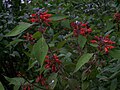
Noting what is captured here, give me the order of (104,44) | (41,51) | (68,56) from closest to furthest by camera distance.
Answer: (41,51), (104,44), (68,56)

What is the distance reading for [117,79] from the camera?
1387mm

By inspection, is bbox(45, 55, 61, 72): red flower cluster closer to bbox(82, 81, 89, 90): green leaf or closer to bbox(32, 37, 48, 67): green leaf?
bbox(82, 81, 89, 90): green leaf

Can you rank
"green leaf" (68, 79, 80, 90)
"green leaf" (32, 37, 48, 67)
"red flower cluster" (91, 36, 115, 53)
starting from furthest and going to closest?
"green leaf" (68, 79, 80, 90) < "red flower cluster" (91, 36, 115, 53) < "green leaf" (32, 37, 48, 67)

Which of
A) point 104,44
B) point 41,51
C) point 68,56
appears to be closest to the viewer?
point 41,51

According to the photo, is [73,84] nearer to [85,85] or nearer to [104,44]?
[85,85]

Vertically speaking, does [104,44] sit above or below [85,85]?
above

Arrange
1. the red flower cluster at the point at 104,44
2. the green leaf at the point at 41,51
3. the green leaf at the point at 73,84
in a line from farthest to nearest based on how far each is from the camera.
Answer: the green leaf at the point at 73,84
the red flower cluster at the point at 104,44
the green leaf at the point at 41,51

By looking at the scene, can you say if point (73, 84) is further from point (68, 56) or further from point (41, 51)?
point (41, 51)

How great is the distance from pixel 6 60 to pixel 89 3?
1.52 metres

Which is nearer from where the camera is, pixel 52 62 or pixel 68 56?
pixel 52 62

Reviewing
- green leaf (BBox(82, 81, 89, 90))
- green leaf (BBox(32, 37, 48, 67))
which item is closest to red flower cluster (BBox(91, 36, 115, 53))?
green leaf (BBox(82, 81, 89, 90))

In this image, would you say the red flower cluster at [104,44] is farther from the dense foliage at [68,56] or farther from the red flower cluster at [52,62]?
the red flower cluster at [52,62]

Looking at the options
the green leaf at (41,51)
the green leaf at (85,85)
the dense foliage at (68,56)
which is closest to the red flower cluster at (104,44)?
the dense foliage at (68,56)

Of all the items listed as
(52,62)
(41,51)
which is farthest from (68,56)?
(41,51)
